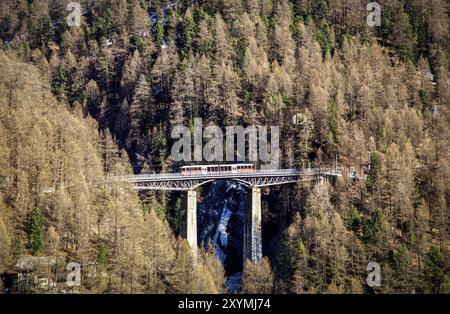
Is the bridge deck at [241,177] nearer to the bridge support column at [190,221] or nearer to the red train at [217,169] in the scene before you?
the red train at [217,169]

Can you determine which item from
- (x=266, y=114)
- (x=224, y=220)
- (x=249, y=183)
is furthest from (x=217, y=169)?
(x=266, y=114)

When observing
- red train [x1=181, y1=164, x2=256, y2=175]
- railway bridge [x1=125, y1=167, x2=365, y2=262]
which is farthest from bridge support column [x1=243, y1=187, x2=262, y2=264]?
red train [x1=181, y1=164, x2=256, y2=175]

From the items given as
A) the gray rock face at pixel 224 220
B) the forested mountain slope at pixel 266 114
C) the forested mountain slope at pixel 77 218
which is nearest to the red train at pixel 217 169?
the gray rock face at pixel 224 220

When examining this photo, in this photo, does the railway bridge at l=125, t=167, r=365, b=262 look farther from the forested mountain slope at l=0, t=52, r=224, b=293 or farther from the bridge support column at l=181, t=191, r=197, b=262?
the forested mountain slope at l=0, t=52, r=224, b=293

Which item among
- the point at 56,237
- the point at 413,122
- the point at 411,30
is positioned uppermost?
the point at 411,30

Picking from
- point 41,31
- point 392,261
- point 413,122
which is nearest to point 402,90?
point 413,122
